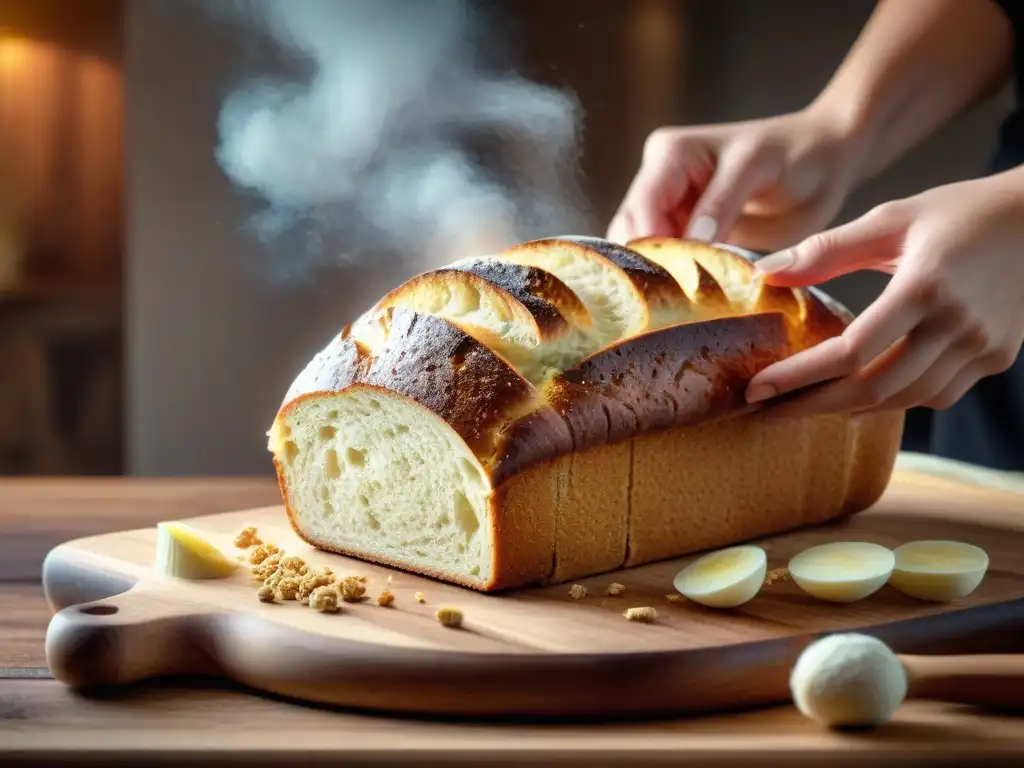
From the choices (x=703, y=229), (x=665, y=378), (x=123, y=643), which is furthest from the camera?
(x=703, y=229)

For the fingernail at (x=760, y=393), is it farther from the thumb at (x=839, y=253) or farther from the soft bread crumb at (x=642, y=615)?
the soft bread crumb at (x=642, y=615)

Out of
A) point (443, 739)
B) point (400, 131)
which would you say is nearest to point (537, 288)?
point (443, 739)

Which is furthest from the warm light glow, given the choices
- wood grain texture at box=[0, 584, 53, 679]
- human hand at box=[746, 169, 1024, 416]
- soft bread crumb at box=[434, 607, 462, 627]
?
soft bread crumb at box=[434, 607, 462, 627]

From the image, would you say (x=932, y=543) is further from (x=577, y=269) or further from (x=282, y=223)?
(x=282, y=223)

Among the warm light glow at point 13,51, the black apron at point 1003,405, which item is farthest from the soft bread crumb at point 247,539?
the warm light glow at point 13,51

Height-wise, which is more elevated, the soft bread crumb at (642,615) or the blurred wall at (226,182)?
the blurred wall at (226,182)

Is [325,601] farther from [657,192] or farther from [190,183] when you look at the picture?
[190,183]

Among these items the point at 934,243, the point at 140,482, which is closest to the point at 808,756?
the point at 934,243
